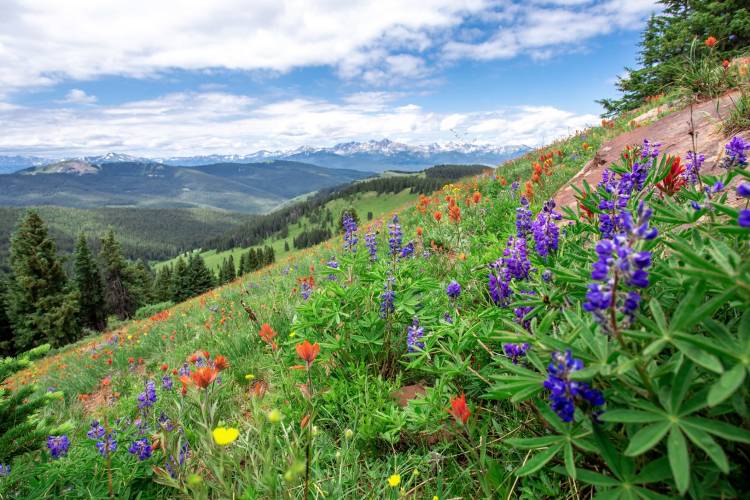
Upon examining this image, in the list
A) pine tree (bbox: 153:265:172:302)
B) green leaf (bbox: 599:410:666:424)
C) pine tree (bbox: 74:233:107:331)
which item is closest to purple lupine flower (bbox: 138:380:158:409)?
green leaf (bbox: 599:410:666:424)

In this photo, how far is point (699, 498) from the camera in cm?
119

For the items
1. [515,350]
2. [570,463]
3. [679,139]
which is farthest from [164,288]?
[570,463]

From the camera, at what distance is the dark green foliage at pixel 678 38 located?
53.0ft

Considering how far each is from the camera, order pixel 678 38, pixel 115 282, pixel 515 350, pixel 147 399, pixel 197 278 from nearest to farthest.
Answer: pixel 515 350 < pixel 147 399 < pixel 678 38 < pixel 115 282 < pixel 197 278

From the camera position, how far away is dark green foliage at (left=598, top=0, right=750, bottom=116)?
16141 millimetres

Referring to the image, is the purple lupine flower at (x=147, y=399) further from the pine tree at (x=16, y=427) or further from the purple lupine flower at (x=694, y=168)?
the purple lupine flower at (x=694, y=168)

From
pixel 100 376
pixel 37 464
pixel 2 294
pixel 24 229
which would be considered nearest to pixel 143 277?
pixel 2 294

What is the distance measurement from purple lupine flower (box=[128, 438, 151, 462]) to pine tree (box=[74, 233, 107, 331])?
2055 inches

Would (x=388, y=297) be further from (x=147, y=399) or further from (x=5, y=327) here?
(x=5, y=327)

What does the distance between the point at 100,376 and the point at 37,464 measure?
6.75 meters

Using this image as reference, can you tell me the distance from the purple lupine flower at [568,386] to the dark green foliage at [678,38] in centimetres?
1656

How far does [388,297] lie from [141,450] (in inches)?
85.3

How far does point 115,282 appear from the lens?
160 ft

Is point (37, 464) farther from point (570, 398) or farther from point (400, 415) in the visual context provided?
point (570, 398)
